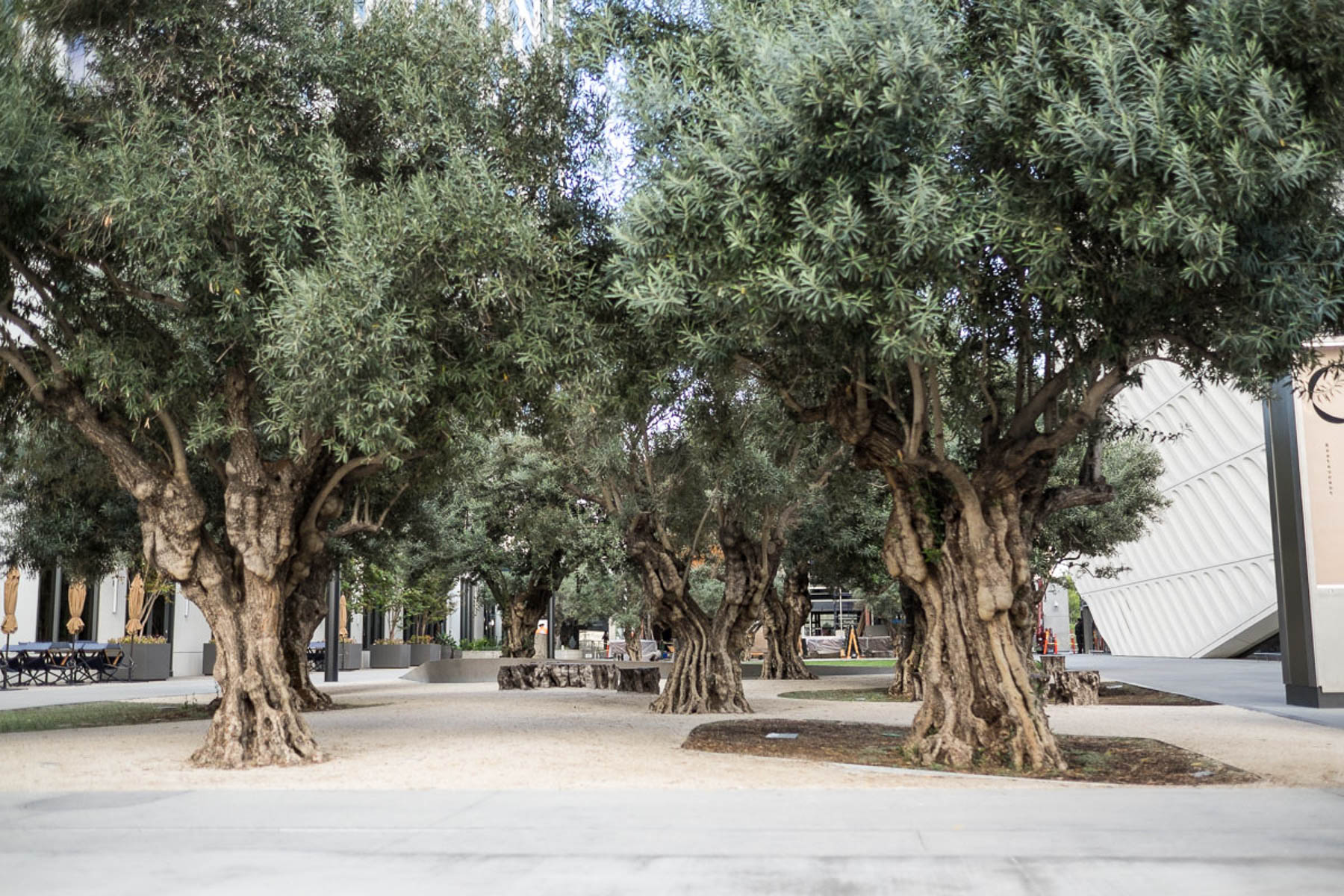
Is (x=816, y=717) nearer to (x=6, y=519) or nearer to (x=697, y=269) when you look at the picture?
(x=697, y=269)

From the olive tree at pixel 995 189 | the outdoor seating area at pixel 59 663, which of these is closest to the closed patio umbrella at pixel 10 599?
the outdoor seating area at pixel 59 663

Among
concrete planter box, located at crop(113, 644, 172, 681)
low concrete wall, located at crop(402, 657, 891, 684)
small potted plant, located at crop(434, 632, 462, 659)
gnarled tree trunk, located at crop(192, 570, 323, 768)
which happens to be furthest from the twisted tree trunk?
gnarled tree trunk, located at crop(192, 570, 323, 768)

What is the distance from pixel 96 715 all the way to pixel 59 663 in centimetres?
1079

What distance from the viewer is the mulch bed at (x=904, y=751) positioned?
10523mm

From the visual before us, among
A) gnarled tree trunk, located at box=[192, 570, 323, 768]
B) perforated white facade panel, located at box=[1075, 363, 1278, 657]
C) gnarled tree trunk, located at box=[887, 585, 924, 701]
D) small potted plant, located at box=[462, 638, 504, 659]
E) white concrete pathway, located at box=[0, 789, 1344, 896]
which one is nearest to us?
white concrete pathway, located at box=[0, 789, 1344, 896]

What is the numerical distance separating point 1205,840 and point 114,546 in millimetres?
18258

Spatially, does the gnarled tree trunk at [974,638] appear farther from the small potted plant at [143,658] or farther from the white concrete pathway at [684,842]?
the small potted plant at [143,658]

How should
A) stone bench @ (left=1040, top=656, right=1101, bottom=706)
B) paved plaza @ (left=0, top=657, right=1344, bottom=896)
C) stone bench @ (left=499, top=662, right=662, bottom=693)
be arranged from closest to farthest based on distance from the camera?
paved plaza @ (left=0, top=657, right=1344, bottom=896) → stone bench @ (left=1040, top=656, right=1101, bottom=706) → stone bench @ (left=499, top=662, right=662, bottom=693)

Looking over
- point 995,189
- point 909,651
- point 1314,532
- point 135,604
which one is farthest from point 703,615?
point 135,604

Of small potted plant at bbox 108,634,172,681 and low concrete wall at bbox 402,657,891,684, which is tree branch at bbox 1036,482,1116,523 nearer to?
low concrete wall at bbox 402,657,891,684

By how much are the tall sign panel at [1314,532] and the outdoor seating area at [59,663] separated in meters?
25.1

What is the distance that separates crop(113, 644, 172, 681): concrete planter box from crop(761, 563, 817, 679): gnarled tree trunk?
16646mm

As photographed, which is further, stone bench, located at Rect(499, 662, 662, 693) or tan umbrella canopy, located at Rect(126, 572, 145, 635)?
tan umbrella canopy, located at Rect(126, 572, 145, 635)

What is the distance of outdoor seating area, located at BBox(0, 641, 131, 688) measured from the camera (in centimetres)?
2564
